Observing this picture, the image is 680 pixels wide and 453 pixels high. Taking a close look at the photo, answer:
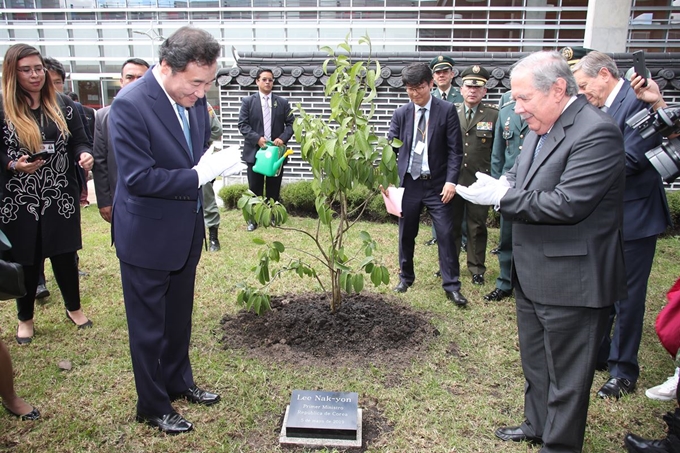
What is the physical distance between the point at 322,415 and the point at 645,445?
67.2 inches

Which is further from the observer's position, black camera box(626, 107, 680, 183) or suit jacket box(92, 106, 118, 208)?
suit jacket box(92, 106, 118, 208)

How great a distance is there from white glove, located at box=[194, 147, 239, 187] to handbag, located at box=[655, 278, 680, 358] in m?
A: 2.45

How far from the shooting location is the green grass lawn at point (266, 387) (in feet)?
9.34

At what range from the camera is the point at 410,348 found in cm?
387

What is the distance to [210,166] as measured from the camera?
107 inches

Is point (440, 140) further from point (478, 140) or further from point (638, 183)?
point (638, 183)

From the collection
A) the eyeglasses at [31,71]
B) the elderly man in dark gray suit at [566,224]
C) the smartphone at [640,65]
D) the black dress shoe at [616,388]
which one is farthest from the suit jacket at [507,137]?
the eyeglasses at [31,71]

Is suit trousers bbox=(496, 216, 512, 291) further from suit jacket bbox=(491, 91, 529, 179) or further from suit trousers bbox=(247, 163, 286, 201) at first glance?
suit trousers bbox=(247, 163, 286, 201)

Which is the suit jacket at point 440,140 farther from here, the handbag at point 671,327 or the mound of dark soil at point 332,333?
the handbag at point 671,327

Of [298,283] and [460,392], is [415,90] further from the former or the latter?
[460,392]

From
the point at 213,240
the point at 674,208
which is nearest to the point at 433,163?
the point at 213,240

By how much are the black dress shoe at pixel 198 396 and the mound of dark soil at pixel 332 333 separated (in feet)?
1.94

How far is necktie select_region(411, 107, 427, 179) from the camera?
188 inches

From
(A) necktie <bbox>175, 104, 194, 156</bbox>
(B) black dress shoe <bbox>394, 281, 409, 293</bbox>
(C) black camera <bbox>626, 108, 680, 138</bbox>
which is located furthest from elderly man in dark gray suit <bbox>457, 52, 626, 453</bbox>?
(B) black dress shoe <bbox>394, 281, 409, 293</bbox>
